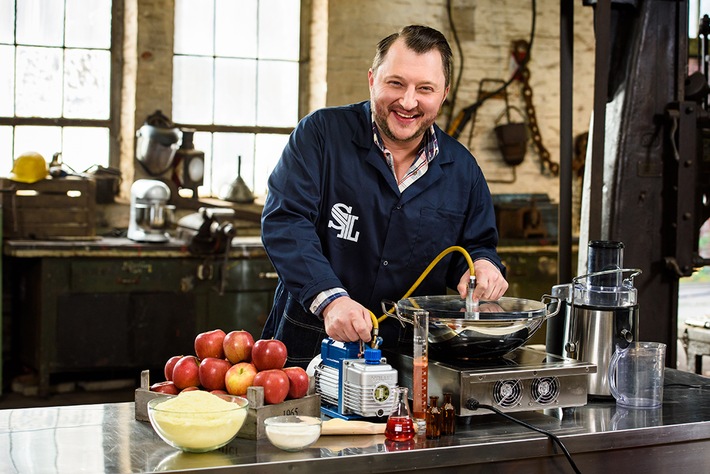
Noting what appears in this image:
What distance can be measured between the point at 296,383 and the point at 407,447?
31 centimetres

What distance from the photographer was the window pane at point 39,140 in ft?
21.6

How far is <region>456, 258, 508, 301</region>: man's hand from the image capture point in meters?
2.58

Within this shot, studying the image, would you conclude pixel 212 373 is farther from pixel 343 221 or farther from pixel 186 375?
pixel 343 221

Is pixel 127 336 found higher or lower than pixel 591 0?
lower

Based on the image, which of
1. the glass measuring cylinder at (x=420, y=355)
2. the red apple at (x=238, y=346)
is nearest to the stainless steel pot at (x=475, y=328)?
the glass measuring cylinder at (x=420, y=355)

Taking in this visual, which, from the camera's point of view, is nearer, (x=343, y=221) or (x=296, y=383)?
(x=296, y=383)

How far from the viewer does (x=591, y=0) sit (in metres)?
3.17

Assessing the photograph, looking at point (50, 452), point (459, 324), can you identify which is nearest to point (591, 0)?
point (459, 324)

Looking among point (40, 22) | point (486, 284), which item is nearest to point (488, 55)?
point (40, 22)

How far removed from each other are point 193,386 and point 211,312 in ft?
13.2

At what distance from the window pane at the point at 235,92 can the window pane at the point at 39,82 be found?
1.14 metres

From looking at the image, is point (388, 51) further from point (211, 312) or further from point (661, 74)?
point (211, 312)

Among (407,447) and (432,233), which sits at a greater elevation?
Answer: (432,233)

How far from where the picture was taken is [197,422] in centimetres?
194
